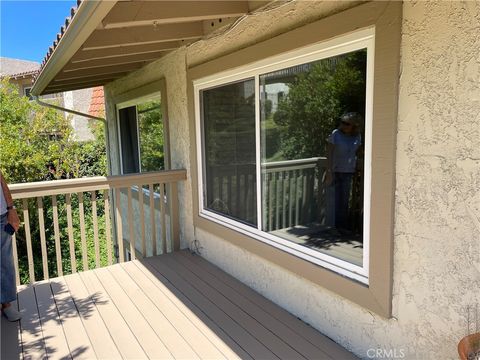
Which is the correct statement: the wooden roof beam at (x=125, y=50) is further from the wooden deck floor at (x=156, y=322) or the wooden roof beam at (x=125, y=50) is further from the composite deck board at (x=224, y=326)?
the composite deck board at (x=224, y=326)

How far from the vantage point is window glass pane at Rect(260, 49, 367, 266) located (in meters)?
2.82

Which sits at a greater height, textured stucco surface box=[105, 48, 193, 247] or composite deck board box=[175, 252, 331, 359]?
textured stucco surface box=[105, 48, 193, 247]

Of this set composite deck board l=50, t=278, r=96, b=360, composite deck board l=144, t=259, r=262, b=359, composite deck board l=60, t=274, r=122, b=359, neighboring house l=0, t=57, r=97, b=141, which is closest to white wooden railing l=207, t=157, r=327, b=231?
composite deck board l=144, t=259, r=262, b=359

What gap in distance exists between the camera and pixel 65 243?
10.1 m

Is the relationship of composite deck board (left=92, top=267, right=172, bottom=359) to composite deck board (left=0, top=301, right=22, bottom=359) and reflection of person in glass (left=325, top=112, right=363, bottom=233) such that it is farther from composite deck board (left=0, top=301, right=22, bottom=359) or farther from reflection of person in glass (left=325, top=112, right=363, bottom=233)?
reflection of person in glass (left=325, top=112, right=363, bottom=233)

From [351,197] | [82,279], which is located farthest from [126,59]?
[351,197]

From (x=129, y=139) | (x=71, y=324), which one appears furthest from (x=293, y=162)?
(x=129, y=139)

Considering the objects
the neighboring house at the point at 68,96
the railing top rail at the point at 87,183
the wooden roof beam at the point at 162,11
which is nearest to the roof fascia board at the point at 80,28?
the wooden roof beam at the point at 162,11

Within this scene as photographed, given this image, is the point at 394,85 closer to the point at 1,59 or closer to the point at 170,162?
the point at 170,162

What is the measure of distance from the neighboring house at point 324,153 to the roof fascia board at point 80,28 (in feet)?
0.05

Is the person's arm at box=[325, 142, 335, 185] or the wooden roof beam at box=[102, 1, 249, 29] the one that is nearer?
the wooden roof beam at box=[102, 1, 249, 29]

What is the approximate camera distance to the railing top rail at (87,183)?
337cm

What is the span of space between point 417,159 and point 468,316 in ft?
2.49
